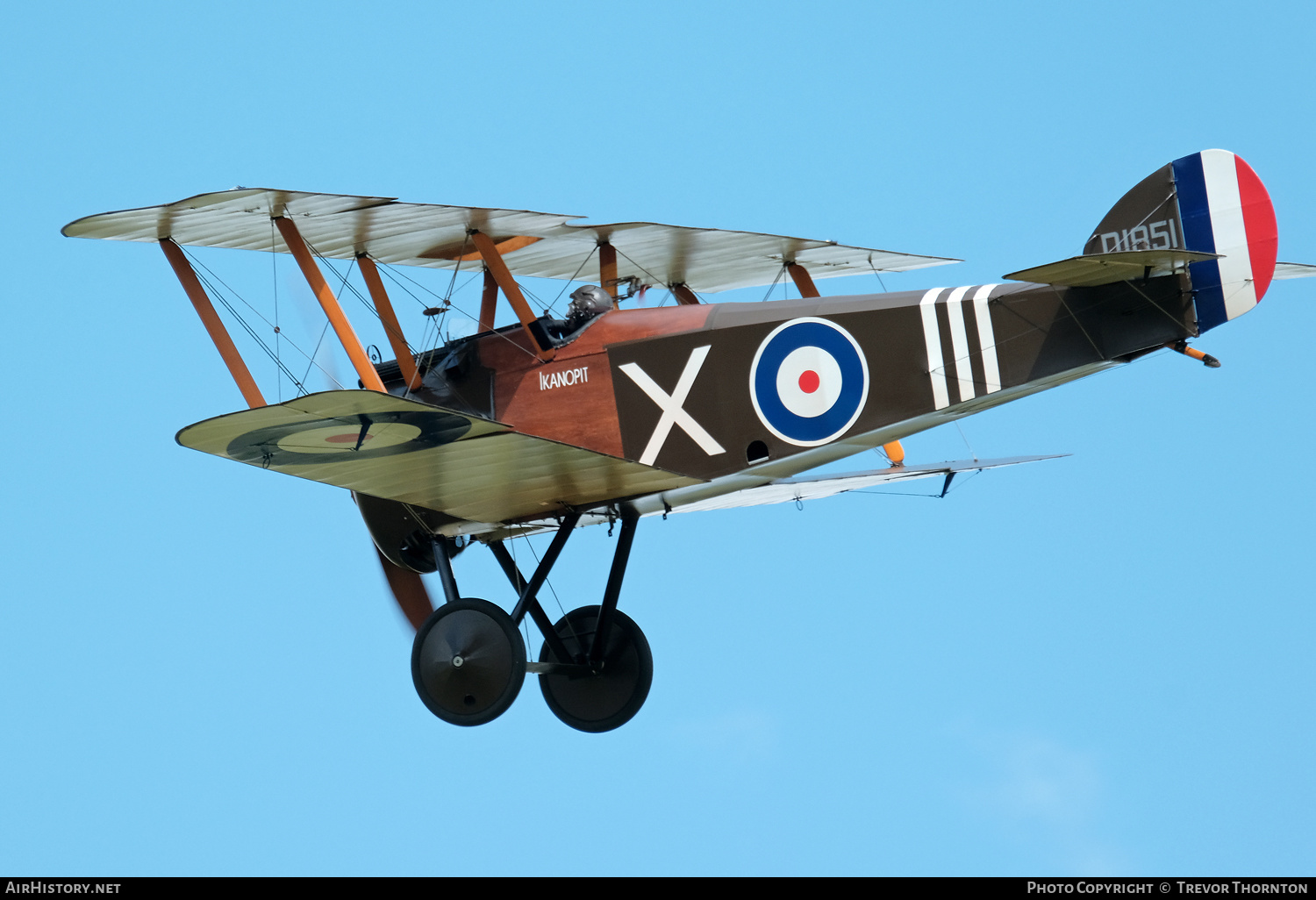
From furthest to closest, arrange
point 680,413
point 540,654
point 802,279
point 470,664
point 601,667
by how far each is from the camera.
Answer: point 802,279 < point 540,654 < point 601,667 < point 470,664 < point 680,413

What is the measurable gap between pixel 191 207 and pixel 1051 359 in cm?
535

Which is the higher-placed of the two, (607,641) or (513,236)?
(513,236)

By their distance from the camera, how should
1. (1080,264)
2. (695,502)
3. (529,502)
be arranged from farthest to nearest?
1. (695,502)
2. (529,502)
3. (1080,264)

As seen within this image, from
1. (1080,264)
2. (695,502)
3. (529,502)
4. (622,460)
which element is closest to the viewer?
(1080,264)

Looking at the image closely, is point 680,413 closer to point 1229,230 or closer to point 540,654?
point 540,654

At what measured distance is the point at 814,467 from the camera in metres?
11.6

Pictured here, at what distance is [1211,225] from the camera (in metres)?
10.5

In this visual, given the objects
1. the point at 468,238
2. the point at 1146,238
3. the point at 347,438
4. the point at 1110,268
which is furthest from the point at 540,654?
the point at 1146,238

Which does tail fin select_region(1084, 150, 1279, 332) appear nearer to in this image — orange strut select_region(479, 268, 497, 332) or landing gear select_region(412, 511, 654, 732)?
landing gear select_region(412, 511, 654, 732)

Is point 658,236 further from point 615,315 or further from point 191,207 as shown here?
point 191,207

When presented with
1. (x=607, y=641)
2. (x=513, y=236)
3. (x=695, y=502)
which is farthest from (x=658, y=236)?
(x=607, y=641)

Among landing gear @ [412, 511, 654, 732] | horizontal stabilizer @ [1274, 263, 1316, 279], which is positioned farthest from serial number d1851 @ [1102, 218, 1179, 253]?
landing gear @ [412, 511, 654, 732]

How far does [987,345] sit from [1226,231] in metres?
1.50

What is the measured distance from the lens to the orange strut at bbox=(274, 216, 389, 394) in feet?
36.8
